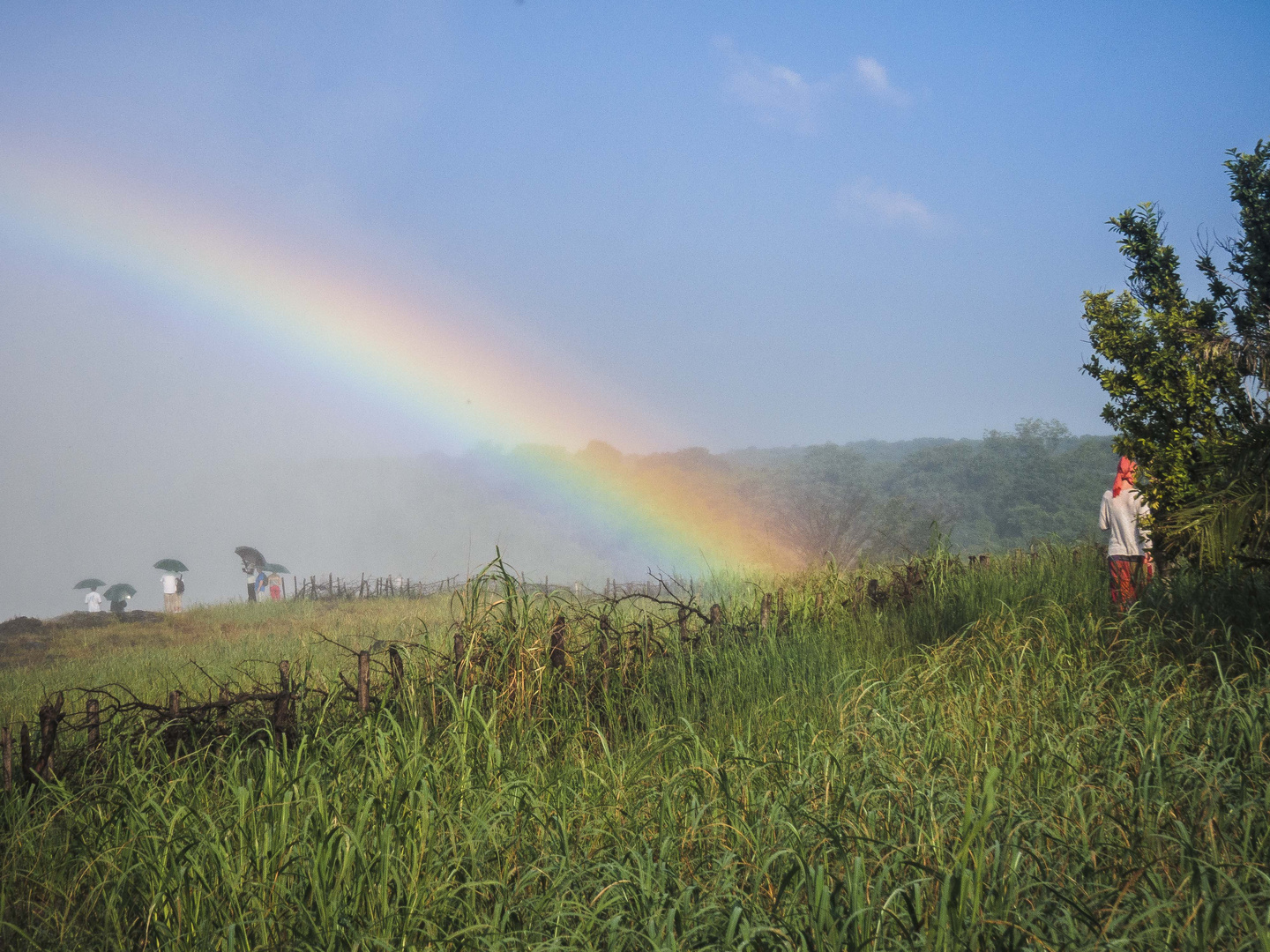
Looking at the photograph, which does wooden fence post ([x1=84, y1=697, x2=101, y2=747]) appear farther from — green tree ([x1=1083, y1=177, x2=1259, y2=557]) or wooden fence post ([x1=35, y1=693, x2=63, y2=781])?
green tree ([x1=1083, y1=177, x2=1259, y2=557])

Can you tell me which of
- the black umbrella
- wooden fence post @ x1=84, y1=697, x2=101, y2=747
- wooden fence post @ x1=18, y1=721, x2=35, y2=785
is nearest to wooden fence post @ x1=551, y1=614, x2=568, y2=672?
wooden fence post @ x1=84, y1=697, x2=101, y2=747

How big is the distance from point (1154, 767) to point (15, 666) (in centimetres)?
1525

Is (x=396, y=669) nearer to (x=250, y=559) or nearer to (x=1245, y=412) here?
(x=1245, y=412)

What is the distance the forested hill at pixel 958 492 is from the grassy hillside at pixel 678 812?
19.2 metres

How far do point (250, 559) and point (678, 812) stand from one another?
94.9ft

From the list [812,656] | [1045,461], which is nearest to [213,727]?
[812,656]

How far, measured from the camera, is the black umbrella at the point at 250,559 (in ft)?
93.4

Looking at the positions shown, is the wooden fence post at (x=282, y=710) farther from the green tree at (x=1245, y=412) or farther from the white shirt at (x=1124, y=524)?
the white shirt at (x=1124, y=524)

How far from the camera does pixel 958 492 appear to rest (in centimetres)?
5306

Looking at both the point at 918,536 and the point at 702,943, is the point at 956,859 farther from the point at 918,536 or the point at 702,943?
the point at 918,536

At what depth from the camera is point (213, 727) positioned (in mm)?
4301

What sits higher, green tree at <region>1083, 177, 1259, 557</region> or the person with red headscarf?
green tree at <region>1083, 177, 1259, 557</region>

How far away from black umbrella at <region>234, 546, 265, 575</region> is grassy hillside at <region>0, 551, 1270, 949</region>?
85.4ft

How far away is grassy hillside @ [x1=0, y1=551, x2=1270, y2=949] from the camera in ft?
7.45
